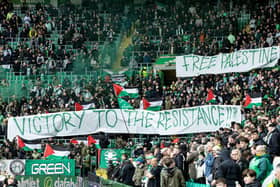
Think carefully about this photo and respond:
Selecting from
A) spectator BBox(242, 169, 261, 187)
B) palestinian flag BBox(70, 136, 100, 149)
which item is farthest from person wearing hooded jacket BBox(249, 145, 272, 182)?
palestinian flag BBox(70, 136, 100, 149)

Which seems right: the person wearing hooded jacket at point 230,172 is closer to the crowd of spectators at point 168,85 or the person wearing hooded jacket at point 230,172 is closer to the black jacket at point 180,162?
the crowd of spectators at point 168,85

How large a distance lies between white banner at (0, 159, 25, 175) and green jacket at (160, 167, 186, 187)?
9.70 metres

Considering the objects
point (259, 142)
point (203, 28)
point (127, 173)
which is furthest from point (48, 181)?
point (203, 28)

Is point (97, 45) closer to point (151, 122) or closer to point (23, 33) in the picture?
point (23, 33)

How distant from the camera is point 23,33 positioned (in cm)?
3856

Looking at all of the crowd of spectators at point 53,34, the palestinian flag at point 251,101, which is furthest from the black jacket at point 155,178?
the crowd of spectators at point 53,34

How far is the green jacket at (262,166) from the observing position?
11.9m

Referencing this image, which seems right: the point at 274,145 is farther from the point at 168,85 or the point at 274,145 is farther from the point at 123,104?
the point at 168,85

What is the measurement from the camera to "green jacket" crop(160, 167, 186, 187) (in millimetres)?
13195

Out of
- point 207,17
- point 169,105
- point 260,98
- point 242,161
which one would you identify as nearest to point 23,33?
point 207,17

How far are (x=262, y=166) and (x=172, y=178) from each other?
1943 millimetres

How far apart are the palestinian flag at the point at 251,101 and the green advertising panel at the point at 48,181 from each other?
6.53 meters

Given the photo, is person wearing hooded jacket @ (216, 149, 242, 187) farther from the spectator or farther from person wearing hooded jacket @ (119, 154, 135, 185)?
person wearing hooded jacket @ (119, 154, 135, 185)

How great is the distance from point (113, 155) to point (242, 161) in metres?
10.1
